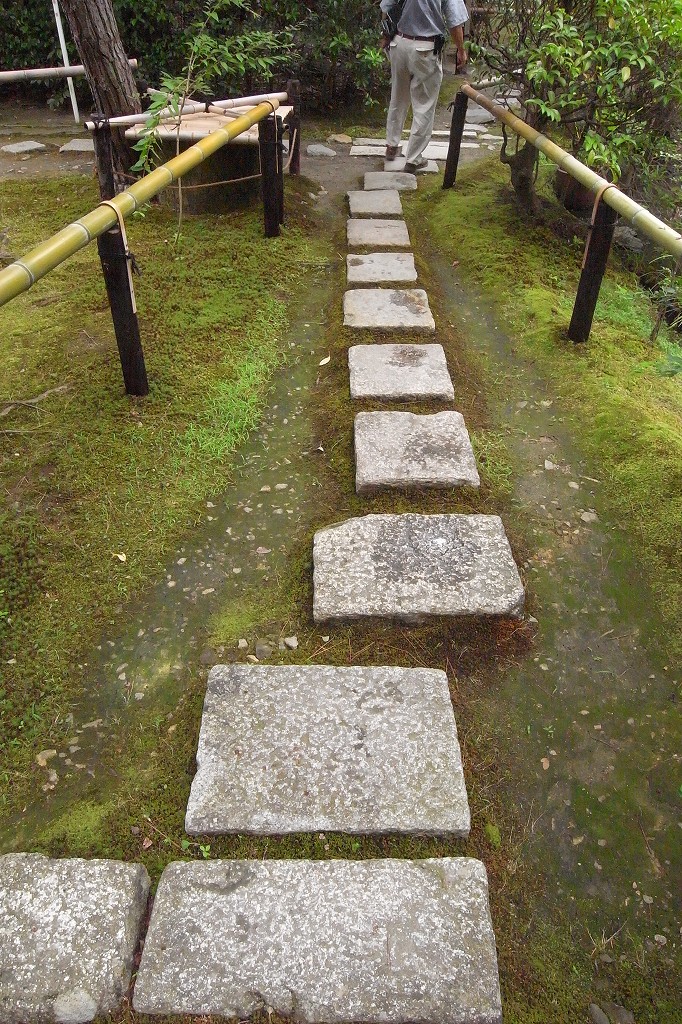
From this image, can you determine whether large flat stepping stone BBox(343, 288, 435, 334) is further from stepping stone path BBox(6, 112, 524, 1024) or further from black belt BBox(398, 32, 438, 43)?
black belt BBox(398, 32, 438, 43)

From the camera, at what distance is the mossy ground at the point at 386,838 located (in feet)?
5.32

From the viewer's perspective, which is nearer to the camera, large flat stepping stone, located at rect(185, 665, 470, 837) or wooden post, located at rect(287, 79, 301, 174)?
large flat stepping stone, located at rect(185, 665, 470, 837)

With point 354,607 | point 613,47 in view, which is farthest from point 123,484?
point 613,47

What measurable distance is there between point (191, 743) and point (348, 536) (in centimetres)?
94

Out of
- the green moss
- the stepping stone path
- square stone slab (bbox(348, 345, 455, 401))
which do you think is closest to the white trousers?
the green moss

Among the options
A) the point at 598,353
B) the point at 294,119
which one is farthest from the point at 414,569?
the point at 294,119

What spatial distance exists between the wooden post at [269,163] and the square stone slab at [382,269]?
638mm

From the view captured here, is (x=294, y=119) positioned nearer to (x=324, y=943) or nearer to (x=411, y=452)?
(x=411, y=452)

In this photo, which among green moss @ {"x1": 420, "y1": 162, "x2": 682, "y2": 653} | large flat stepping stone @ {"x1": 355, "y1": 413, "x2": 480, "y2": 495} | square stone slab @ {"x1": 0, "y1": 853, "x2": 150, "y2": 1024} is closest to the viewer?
square stone slab @ {"x1": 0, "y1": 853, "x2": 150, "y2": 1024}

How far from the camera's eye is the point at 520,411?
3.43 metres

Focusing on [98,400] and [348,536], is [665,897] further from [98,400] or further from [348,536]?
[98,400]

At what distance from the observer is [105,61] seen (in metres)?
4.95

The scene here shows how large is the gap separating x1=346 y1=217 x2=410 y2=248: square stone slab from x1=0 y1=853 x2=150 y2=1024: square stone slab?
168 inches

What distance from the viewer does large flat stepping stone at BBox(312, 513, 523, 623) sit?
7.65 feet
